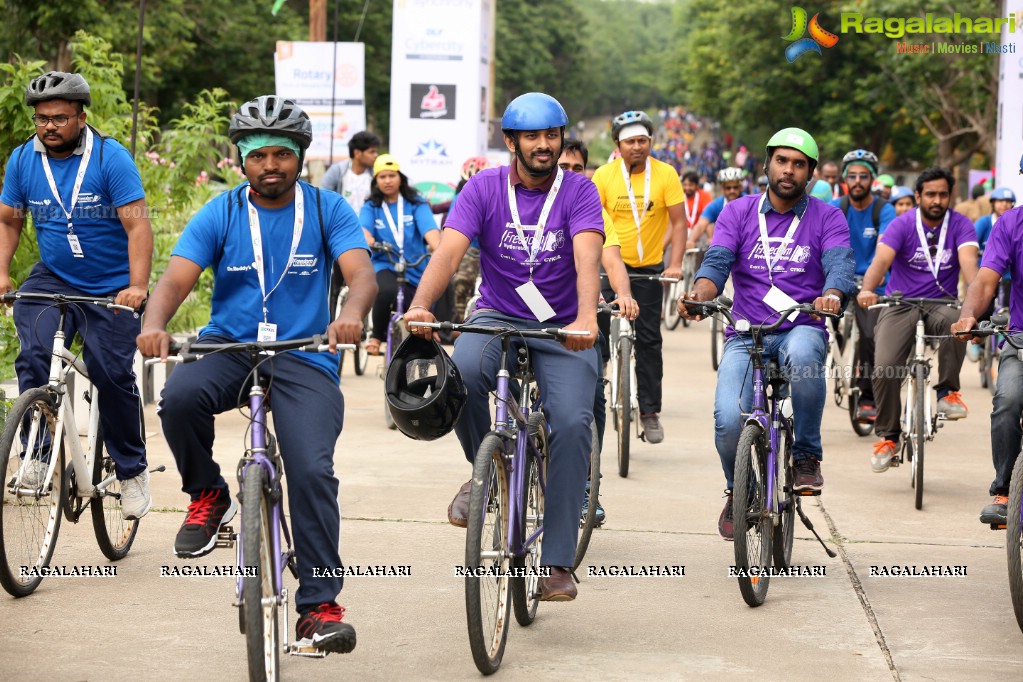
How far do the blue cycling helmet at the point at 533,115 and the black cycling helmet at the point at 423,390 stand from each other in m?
0.97

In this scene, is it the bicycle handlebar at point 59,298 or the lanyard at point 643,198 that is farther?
the lanyard at point 643,198

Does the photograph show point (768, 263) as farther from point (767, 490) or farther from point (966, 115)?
point (966, 115)

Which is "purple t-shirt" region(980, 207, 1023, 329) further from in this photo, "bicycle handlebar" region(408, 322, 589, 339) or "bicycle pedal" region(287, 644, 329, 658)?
"bicycle pedal" region(287, 644, 329, 658)

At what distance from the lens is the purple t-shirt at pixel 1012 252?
6633 millimetres

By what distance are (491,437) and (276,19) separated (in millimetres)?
43876

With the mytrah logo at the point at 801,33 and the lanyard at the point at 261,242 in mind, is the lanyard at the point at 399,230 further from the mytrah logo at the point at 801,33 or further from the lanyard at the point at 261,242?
the mytrah logo at the point at 801,33

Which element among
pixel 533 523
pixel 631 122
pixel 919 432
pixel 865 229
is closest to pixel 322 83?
pixel 865 229

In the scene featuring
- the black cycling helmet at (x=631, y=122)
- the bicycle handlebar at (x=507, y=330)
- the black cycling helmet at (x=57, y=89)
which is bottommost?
the bicycle handlebar at (x=507, y=330)

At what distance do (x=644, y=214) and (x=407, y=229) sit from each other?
2224 mm

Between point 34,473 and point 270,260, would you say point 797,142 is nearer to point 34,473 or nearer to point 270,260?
point 270,260

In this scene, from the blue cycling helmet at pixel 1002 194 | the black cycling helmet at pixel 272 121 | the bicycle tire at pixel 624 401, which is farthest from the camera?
the blue cycling helmet at pixel 1002 194

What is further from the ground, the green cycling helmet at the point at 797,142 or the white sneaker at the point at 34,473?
the green cycling helmet at the point at 797,142

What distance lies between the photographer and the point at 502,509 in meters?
5.48

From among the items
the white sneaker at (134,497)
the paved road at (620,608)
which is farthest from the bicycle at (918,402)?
the white sneaker at (134,497)
